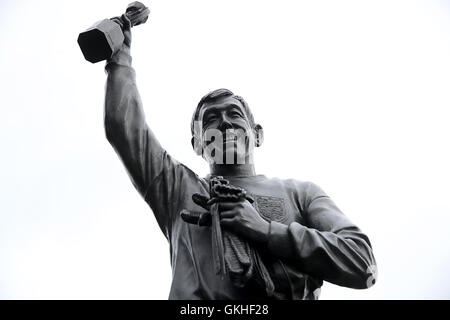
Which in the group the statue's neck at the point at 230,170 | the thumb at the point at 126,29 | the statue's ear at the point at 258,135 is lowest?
the statue's neck at the point at 230,170

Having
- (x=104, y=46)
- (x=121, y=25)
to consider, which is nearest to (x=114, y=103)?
(x=104, y=46)

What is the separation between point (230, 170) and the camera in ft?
24.5

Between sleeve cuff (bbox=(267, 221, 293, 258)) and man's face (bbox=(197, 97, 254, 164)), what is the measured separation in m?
1.57

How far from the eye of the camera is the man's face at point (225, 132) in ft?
24.3

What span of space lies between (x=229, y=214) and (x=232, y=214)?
0.09 feet

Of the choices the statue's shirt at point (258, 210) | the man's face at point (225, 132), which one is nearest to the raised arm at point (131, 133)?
the statue's shirt at point (258, 210)

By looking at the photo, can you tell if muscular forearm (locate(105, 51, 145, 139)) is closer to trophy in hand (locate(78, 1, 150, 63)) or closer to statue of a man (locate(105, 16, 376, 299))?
statue of a man (locate(105, 16, 376, 299))

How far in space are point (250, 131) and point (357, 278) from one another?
2.37 meters

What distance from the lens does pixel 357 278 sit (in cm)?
600

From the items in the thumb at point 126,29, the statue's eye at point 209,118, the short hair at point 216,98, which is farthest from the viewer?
the short hair at point 216,98

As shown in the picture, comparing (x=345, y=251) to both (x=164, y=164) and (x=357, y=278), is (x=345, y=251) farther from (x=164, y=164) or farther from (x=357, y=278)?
(x=164, y=164)

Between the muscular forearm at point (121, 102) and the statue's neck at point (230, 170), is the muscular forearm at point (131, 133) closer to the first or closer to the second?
the muscular forearm at point (121, 102)

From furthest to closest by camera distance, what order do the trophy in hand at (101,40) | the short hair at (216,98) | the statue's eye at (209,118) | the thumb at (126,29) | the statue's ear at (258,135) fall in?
the statue's ear at (258,135) → the short hair at (216,98) → the statue's eye at (209,118) → the thumb at (126,29) → the trophy in hand at (101,40)

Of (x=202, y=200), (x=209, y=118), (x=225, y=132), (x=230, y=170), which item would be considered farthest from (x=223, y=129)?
(x=202, y=200)
